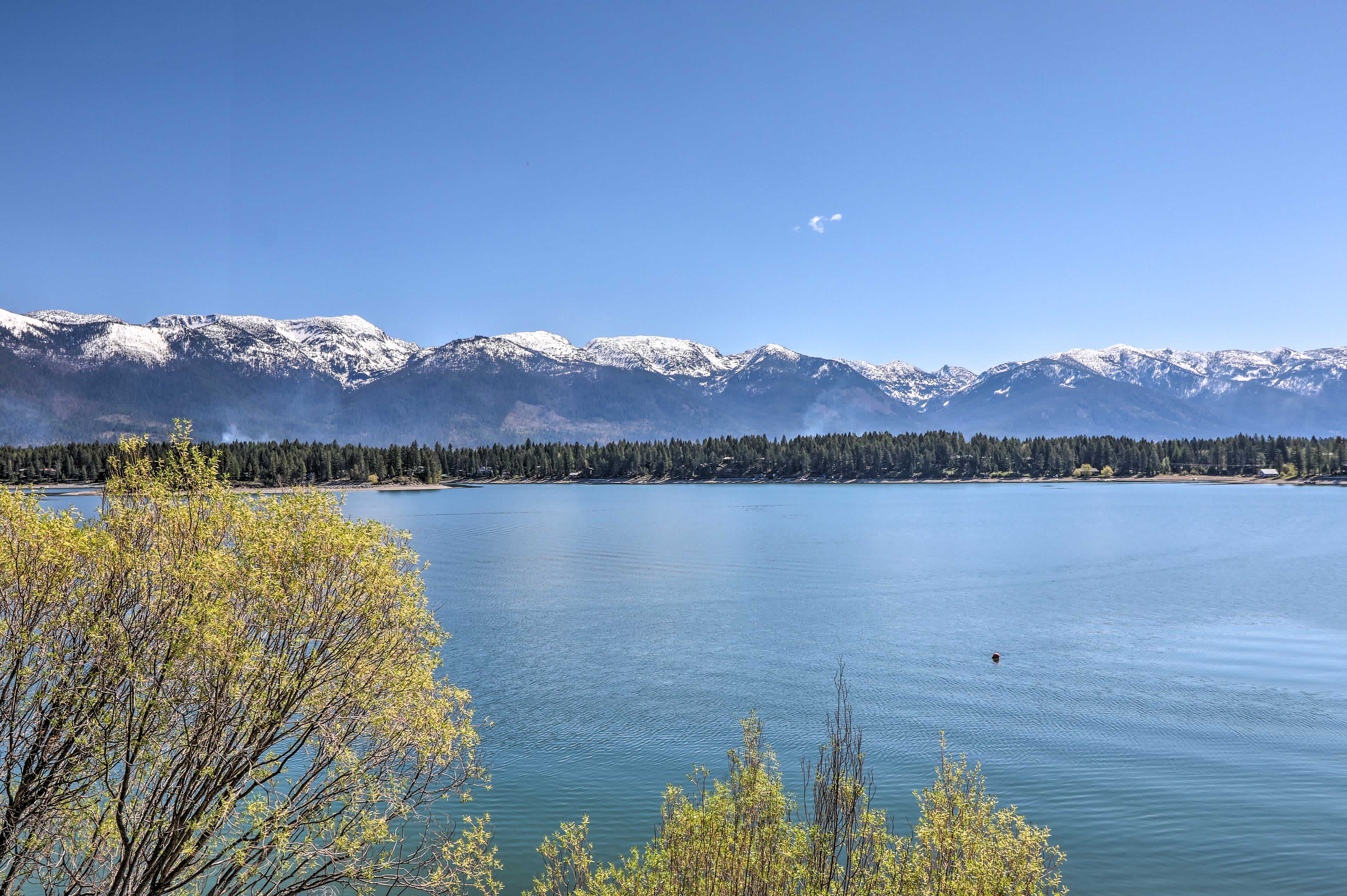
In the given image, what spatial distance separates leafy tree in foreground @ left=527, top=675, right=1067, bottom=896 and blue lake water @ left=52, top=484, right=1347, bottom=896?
8.06 metres

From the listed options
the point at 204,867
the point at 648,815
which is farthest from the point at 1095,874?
the point at 204,867

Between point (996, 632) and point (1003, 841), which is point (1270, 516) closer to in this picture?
point (996, 632)

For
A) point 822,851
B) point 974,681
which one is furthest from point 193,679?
point 974,681

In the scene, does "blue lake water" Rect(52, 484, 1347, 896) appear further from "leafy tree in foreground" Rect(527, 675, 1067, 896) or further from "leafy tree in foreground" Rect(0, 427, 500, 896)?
"leafy tree in foreground" Rect(0, 427, 500, 896)

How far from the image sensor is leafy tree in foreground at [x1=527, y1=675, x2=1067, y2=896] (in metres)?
16.0

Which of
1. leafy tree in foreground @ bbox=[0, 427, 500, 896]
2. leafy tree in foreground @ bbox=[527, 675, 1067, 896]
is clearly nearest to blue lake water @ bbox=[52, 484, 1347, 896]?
leafy tree in foreground @ bbox=[527, 675, 1067, 896]

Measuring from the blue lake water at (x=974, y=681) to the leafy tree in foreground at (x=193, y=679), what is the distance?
9303mm

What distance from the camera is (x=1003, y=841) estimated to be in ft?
54.8

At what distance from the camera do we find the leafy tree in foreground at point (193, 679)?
15.3 meters

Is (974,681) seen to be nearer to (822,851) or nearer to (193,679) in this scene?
(822,851)

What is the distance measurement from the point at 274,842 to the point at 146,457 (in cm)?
954

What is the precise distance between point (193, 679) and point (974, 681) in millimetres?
39187

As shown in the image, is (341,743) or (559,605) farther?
(559,605)

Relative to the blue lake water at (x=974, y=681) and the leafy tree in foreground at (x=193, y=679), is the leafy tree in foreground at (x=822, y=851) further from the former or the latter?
the blue lake water at (x=974, y=681)
